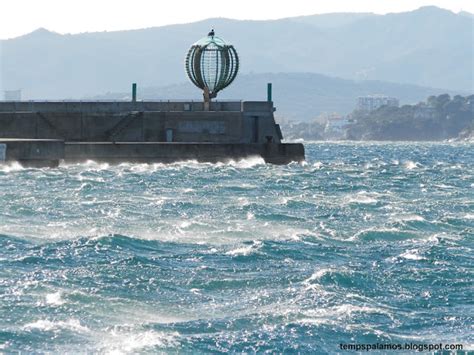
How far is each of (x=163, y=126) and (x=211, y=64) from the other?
7.00 meters

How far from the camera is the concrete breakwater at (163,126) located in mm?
70000

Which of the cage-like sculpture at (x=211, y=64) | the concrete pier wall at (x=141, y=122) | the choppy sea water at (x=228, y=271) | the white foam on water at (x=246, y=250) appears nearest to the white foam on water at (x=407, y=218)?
the choppy sea water at (x=228, y=271)

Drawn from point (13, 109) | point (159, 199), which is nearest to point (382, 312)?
point (159, 199)

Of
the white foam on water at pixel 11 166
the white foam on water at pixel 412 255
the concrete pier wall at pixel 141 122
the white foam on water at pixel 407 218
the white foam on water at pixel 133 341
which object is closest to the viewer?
the white foam on water at pixel 133 341

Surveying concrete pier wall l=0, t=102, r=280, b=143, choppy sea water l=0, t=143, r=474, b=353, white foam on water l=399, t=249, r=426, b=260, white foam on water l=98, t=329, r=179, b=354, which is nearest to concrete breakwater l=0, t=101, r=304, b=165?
concrete pier wall l=0, t=102, r=280, b=143

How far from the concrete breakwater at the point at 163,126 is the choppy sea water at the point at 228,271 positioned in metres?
26.7

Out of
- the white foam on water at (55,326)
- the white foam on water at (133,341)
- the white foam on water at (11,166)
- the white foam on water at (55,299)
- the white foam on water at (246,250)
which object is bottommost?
the white foam on water at (11,166)

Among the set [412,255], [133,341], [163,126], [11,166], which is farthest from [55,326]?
[163,126]

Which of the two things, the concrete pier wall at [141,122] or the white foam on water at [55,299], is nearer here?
the white foam on water at [55,299]

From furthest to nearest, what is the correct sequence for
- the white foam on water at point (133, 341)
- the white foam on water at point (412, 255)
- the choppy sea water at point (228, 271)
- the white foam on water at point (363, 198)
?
the white foam on water at point (363, 198) < the white foam on water at point (412, 255) < the choppy sea water at point (228, 271) < the white foam on water at point (133, 341)

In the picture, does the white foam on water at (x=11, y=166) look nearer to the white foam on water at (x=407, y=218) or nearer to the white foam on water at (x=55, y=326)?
the white foam on water at (x=407, y=218)

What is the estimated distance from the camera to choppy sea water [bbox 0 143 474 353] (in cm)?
1847

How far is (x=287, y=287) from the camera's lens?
73.0 feet

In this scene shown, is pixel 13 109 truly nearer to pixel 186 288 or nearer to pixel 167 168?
pixel 167 168
